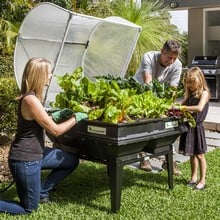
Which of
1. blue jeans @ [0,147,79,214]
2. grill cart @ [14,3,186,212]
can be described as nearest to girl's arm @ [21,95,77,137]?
grill cart @ [14,3,186,212]

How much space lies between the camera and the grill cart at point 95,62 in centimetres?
403

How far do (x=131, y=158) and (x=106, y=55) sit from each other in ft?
11.1

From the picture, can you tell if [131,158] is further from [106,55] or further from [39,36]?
[106,55]

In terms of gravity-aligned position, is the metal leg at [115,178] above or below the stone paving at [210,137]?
above

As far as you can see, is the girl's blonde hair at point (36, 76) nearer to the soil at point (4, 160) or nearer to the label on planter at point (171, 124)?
the label on planter at point (171, 124)

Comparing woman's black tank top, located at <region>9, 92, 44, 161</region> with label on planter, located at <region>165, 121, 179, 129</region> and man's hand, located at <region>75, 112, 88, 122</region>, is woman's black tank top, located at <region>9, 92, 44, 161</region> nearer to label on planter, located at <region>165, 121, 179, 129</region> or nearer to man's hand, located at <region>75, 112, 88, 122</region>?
man's hand, located at <region>75, 112, 88, 122</region>

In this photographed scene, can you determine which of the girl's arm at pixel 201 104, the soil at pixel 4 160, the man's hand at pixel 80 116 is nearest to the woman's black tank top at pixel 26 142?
the man's hand at pixel 80 116

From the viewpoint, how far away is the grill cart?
13.2 feet

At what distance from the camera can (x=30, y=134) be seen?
3996 millimetres

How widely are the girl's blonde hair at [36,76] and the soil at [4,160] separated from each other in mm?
1687

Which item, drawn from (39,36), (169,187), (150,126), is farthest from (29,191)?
(39,36)

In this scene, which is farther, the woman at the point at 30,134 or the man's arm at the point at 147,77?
the man's arm at the point at 147,77

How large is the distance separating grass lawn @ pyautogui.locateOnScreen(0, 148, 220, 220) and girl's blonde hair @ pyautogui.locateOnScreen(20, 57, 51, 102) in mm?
1149

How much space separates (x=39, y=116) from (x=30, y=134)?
23cm
